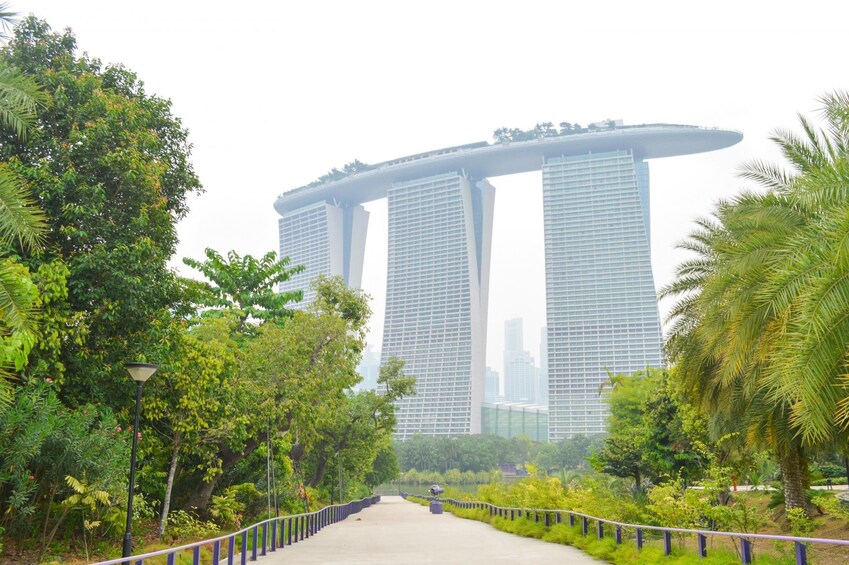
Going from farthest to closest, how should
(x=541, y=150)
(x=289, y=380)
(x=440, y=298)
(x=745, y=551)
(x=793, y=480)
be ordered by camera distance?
1. (x=541, y=150)
2. (x=440, y=298)
3. (x=289, y=380)
4. (x=793, y=480)
5. (x=745, y=551)

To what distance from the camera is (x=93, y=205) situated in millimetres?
15109

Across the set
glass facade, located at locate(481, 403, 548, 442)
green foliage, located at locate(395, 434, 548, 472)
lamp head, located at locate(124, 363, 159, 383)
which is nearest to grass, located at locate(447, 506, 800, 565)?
lamp head, located at locate(124, 363, 159, 383)

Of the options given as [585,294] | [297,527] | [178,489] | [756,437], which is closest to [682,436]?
[756,437]

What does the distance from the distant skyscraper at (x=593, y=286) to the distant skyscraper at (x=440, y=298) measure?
1596cm

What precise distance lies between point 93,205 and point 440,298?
147 m

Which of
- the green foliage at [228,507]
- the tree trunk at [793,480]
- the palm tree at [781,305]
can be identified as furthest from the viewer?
the green foliage at [228,507]

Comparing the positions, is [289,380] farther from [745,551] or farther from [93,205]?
[745,551]

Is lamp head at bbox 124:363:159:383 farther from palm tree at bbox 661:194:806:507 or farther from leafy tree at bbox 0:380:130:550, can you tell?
palm tree at bbox 661:194:806:507

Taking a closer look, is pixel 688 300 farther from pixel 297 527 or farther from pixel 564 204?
pixel 564 204

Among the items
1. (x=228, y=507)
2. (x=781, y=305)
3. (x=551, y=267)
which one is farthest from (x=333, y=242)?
(x=781, y=305)

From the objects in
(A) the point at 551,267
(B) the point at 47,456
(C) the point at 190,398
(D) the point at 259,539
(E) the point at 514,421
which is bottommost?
(D) the point at 259,539

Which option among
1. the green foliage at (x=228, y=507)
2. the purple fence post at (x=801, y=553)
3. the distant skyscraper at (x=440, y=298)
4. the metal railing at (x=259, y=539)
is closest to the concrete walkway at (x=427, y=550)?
the metal railing at (x=259, y=539)

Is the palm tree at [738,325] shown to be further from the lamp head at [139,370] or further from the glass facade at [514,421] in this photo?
the glass facade at [514,421]

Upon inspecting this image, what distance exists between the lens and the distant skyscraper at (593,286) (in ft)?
474
